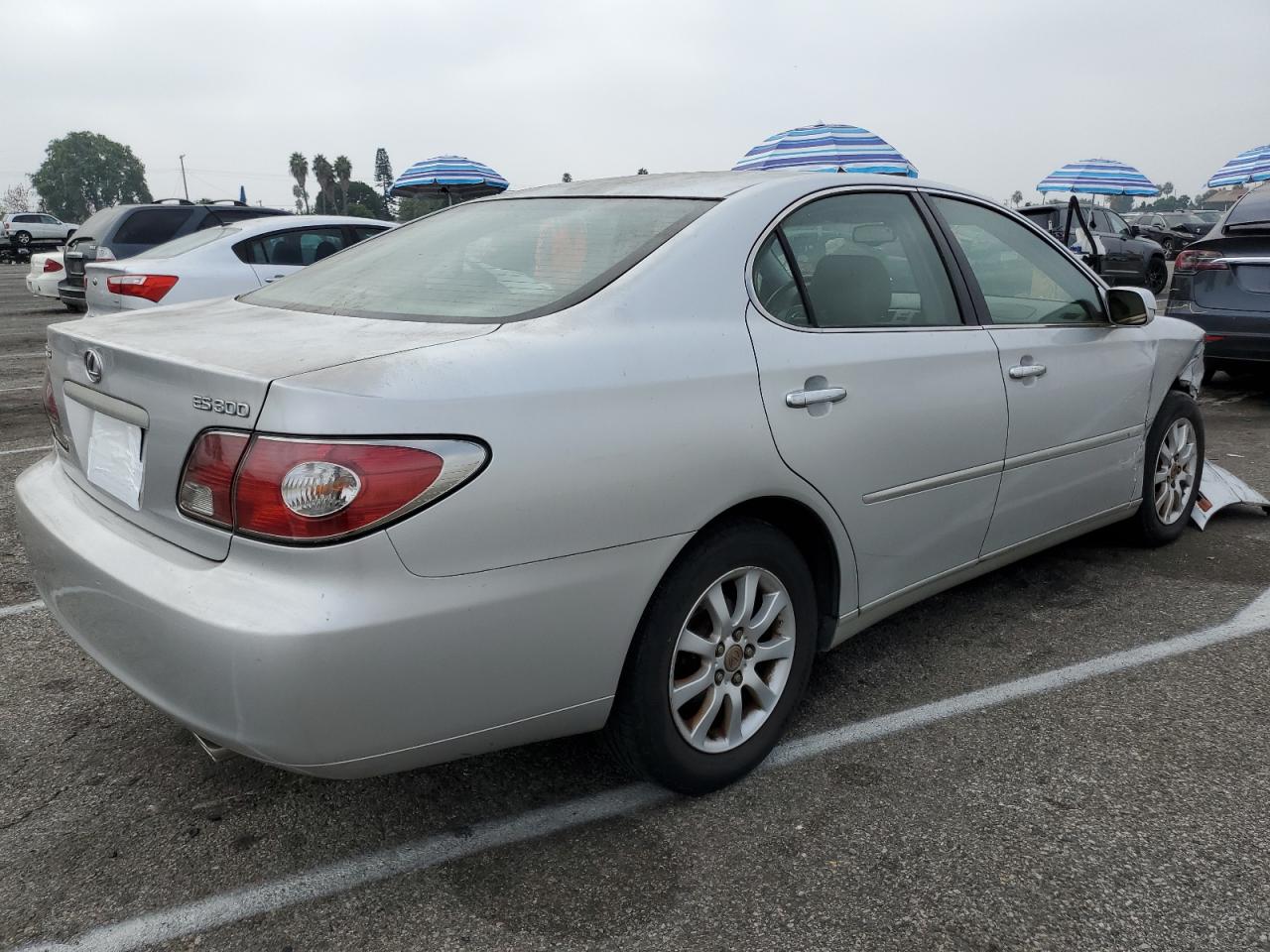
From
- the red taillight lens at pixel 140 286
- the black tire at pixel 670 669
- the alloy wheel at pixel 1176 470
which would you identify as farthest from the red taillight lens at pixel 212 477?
the red taillight lens at pixel 140 286

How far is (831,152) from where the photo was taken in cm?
1566

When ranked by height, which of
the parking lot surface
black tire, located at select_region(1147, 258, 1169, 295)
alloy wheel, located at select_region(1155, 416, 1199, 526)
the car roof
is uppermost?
the car roof

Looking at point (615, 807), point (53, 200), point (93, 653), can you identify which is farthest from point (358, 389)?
point (53, 200)

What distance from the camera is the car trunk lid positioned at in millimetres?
1978

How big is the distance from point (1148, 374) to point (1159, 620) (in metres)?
0.95

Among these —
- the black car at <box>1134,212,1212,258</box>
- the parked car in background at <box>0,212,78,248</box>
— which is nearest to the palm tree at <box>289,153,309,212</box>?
the parked car in background at <box>0,212,78,248</box>

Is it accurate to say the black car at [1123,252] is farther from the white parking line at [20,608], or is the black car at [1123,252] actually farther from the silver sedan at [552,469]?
the white parking line at [20,608]

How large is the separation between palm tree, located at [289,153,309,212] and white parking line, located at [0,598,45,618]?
14810 cm

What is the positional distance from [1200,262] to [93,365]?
305 inches

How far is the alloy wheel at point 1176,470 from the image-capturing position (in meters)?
4.20

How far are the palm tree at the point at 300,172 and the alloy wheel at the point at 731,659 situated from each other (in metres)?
150

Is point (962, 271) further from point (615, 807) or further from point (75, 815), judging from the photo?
point (75, 815)

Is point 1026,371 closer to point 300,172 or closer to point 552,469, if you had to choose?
point 552,469

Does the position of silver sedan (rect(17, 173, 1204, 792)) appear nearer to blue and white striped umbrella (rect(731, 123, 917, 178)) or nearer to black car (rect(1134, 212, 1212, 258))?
blue and white striped umbrella (rect(731, 123, 917, 178))
